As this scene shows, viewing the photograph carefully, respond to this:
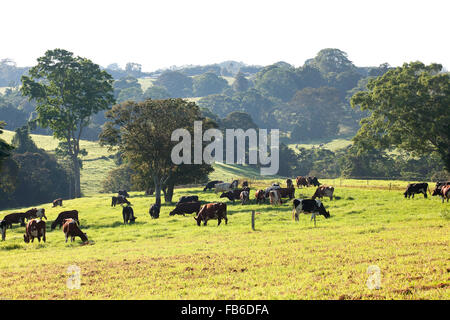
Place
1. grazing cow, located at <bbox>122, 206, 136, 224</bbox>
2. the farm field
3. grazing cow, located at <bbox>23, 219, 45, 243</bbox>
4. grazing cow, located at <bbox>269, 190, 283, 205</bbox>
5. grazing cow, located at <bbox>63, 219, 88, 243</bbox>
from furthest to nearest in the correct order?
→ grazing cow, located at <bbox>269, 190, 283, 205</bbox> → grazing cow, located at <bbox>122, 206, 136, 224</bbox> → grazing cow, located at <bbox>23, 219, 45, 243</bbox> → grazing cow, located at <bbox>63, 219, 88, 243</bbox> → the farm field

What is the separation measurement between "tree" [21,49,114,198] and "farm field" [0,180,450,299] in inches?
1510

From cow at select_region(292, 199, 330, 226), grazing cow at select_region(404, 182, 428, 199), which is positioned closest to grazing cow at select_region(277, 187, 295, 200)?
grazing cow at select_region(404, 182, 428, 199)

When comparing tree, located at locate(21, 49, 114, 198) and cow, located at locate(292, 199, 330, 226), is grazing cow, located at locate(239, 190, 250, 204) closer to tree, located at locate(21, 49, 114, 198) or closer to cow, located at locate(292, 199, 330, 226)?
cow, located at locate(292, 199, 330, 226)

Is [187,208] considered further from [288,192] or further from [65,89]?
[65,89]

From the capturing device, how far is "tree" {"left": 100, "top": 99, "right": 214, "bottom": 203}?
42.8 metres

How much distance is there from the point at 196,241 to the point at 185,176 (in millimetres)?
24013

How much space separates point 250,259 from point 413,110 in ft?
124

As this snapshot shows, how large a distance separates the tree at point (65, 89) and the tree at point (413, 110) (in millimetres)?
38045

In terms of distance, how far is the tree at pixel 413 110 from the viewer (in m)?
46.3

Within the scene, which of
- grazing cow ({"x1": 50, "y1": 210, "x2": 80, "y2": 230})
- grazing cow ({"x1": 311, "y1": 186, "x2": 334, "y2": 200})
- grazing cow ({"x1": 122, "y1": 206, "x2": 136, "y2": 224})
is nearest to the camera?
grazing cow ({"x1": 50, "y1": 210, "x2": 80, "y2": 230})

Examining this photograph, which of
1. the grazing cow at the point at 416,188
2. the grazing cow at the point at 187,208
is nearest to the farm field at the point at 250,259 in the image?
the grazing cow at the point at 187,208

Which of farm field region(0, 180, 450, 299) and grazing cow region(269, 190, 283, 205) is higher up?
grazing cow region(269, 190, 283, 205)

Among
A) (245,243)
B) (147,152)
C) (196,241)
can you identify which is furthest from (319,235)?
(147,152)

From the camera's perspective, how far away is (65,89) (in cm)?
6744
